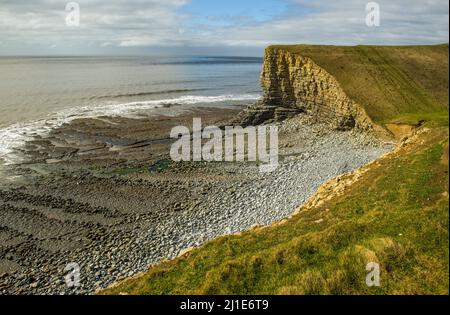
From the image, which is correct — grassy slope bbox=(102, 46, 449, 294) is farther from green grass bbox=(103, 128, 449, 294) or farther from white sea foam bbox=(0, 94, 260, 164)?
white sea foam bbox=(0, 94, 260, 164)

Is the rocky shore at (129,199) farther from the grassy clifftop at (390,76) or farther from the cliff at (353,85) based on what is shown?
the grassy clifftop at (390,76)

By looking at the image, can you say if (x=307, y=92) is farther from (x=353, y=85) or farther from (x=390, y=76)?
(x=390, y=76)

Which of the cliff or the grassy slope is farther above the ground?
the cliff

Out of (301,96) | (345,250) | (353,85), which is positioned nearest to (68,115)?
(301,96)

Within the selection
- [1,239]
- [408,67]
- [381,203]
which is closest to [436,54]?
[408,67]

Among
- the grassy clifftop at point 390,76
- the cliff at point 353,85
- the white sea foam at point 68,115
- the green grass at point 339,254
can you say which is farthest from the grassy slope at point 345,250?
the white sea foam at point 68,115

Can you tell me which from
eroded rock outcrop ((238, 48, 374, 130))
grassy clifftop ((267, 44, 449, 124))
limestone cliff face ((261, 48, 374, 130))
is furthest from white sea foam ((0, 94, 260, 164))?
grassy clifftop ((267, 44, 449, 124))
